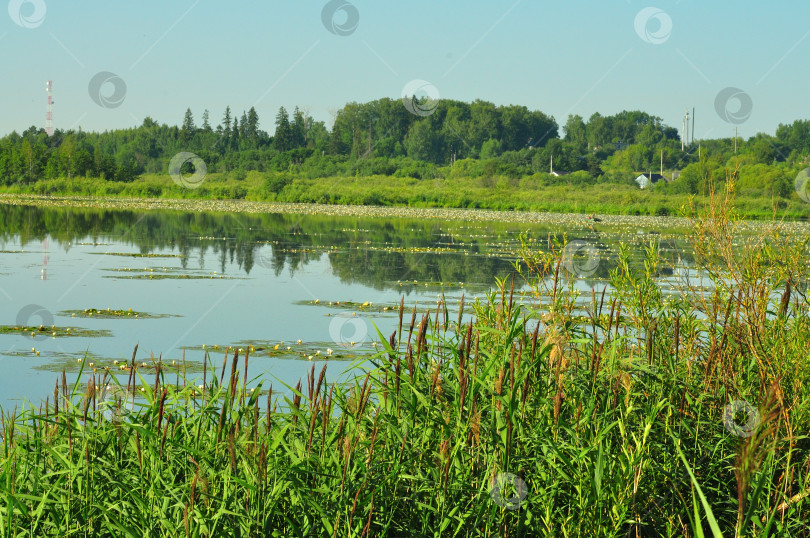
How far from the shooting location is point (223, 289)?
14406mm

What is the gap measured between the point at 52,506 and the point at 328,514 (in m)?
1.17

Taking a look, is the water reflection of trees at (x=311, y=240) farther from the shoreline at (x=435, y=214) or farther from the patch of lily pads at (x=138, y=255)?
the shoreline at (x=435, y=214)

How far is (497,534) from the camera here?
3.29 meters

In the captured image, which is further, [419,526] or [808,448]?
[808,448]

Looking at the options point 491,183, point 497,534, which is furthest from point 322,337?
point 491,183

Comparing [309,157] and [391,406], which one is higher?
[309,157]

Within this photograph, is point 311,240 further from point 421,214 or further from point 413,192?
point 413,192

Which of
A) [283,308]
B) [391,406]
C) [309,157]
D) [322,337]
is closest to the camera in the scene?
[391,406]

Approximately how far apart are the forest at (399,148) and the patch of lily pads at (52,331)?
5836cm

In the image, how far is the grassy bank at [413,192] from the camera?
56656 millimetres

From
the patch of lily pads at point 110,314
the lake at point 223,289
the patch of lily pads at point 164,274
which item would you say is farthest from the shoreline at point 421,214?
the patch of lily pads at point 110,314

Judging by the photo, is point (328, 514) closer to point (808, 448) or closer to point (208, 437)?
point (208, 437)

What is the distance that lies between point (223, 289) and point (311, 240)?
1163 centimetres

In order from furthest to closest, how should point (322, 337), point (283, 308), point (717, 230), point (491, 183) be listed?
point (491, 183)
point (283, 308)
point (322, 337)
point (717, 230)
